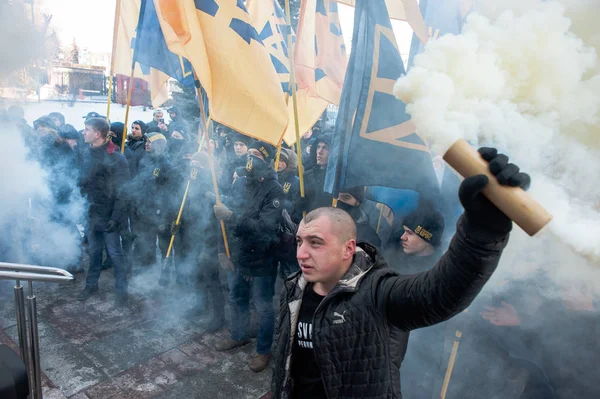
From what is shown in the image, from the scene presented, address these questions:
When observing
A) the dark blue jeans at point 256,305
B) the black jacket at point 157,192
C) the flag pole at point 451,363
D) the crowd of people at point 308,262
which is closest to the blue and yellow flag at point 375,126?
the crowd of people at point 308,262

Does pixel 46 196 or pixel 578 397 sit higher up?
pixel 578 397

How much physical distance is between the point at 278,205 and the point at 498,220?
2.92 m

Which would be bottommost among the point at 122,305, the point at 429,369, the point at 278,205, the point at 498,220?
the point at 122,305

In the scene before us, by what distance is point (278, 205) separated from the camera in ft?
13.3

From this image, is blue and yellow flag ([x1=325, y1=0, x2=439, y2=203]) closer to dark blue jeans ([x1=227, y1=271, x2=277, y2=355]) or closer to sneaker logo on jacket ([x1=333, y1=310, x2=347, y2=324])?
dark blue jeans ([x1=227, y1=271, x2=277, y2=355])

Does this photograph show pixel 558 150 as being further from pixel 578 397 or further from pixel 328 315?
pixel 578 397

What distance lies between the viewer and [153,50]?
16.6 feet

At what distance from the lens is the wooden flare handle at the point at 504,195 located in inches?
43.3

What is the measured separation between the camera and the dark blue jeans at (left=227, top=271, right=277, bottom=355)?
4.14 meters

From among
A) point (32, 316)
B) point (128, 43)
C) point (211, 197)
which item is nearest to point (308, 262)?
point (32, 316)

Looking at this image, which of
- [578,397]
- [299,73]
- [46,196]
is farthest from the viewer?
[46,196]

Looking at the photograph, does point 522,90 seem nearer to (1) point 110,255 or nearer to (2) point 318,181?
(2) point 318,181

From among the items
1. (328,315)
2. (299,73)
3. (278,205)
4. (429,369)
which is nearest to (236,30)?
(299,73)

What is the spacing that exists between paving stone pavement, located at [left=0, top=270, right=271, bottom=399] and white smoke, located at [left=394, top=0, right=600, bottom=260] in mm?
3173
